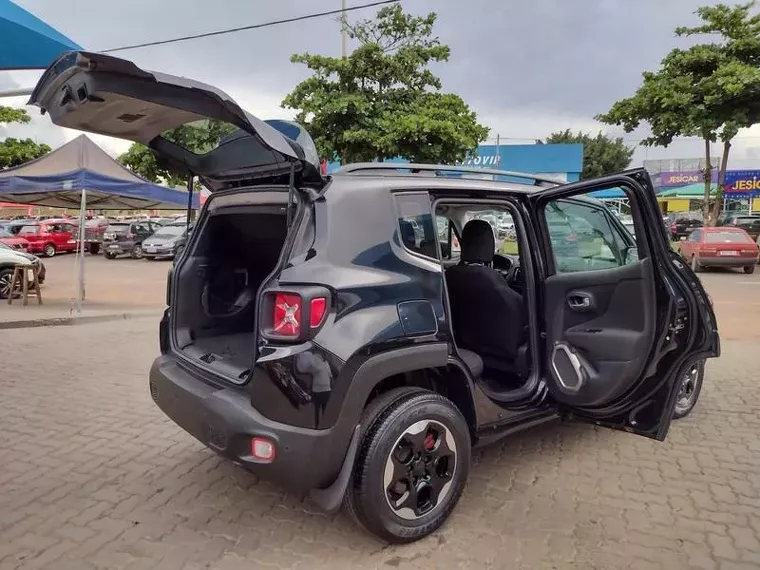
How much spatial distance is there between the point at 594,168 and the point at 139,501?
52.4 m

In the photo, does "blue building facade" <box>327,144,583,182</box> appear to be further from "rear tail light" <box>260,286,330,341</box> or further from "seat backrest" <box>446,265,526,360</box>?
"rear tail light" <box>260,286,330,341</box>

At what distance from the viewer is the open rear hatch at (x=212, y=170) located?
248 cm

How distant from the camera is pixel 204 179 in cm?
367

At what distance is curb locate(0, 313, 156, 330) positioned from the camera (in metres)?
8.92

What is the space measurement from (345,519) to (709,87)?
1899cm

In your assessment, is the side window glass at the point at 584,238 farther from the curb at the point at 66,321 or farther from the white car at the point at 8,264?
the white car at the point at 8,264

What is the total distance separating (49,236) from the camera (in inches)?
970

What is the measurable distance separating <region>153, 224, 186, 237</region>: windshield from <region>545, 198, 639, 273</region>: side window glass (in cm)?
2242

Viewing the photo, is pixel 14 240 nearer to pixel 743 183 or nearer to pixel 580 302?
pixel 580 302

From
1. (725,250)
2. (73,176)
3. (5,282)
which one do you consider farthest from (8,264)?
(725,250)

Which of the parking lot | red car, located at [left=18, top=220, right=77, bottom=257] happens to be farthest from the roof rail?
red car, located at [left=18, top=220, right=77, bottom=257]

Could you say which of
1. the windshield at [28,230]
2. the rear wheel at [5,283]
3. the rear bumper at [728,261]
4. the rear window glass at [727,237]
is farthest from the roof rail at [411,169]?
the windshield at [28,230]

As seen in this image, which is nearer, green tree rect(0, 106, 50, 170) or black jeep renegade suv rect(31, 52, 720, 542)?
black jeep renegade suv rect(31, 52, 720, 542)

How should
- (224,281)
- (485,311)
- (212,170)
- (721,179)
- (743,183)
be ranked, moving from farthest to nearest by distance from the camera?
(743,183) → (721,179) → (224,281) → (485,311) → (212,170)
